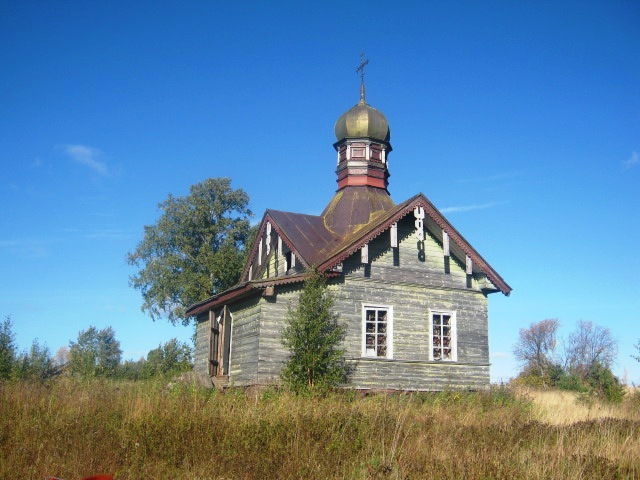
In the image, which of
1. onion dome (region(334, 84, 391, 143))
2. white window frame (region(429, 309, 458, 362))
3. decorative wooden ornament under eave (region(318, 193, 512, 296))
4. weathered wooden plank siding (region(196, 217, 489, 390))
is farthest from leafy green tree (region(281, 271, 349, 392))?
onion dome (region(334, 84, 391, 143))

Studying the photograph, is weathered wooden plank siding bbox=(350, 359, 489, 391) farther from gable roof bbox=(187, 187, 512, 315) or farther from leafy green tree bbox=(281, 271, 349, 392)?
gable roof bbox=(187, 187, 512, 315)

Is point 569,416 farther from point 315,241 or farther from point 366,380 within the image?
point 315,241

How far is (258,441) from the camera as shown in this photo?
962 cm

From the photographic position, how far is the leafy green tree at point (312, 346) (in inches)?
612

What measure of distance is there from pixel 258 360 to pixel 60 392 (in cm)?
658

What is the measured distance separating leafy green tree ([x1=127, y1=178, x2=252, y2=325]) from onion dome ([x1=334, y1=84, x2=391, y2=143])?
13.2 m

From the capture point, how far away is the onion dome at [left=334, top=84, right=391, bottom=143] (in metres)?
22.7

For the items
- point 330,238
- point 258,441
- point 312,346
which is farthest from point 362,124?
point 258,441

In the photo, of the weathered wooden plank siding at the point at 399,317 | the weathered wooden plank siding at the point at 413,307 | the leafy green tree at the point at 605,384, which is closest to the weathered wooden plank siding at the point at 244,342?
the weathered wooden plank siding at the point at 399,317

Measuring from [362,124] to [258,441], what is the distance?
15297 mm

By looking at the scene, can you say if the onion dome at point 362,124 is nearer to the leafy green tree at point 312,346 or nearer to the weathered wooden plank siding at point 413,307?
the weathered wooden plank siding at point 413,307

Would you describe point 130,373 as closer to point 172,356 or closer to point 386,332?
point 172,356

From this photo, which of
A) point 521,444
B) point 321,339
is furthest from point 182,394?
point 521,444

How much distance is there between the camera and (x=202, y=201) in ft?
116
